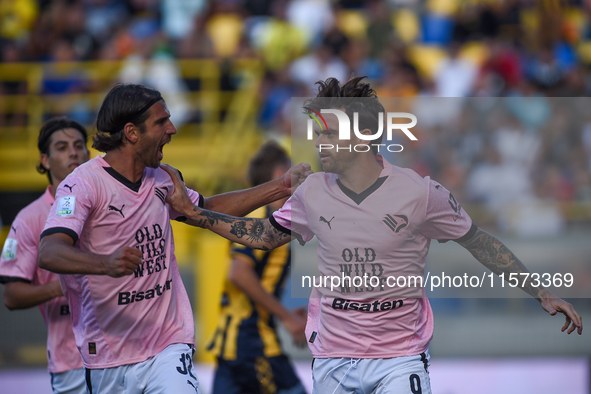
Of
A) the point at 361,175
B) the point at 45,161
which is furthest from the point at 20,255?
the point at 361,175

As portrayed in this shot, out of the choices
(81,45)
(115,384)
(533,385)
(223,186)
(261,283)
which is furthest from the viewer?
(81,45)

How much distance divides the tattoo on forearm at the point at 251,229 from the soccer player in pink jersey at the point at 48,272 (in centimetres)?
110

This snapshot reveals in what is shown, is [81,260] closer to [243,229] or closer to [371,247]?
[243,229]

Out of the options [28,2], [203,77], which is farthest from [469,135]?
[28,2]

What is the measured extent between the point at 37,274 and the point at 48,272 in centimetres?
7

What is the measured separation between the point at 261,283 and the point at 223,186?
5.44 meters

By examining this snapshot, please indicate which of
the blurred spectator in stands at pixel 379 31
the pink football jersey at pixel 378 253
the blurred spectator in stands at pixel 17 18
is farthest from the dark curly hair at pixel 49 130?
the blurred spectator in stands at pixel 17 18

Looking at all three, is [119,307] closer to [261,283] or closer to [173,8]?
[261,283]

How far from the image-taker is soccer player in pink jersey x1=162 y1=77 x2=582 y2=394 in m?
3.70

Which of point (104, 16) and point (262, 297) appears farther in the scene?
point (104, 16)

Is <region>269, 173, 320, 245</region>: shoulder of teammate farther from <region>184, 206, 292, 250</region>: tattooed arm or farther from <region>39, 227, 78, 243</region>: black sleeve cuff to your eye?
<region>39, 227, 78, 243</region>: black sleeve cuff

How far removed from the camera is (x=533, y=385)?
689cm

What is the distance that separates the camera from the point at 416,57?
1270cm

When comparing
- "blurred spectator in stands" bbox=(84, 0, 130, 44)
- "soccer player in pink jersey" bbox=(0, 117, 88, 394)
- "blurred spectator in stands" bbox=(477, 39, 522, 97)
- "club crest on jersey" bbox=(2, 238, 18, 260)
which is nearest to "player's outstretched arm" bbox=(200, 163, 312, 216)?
"soccer player in pink jersey" bbox=(0, 117, 88, 394)
